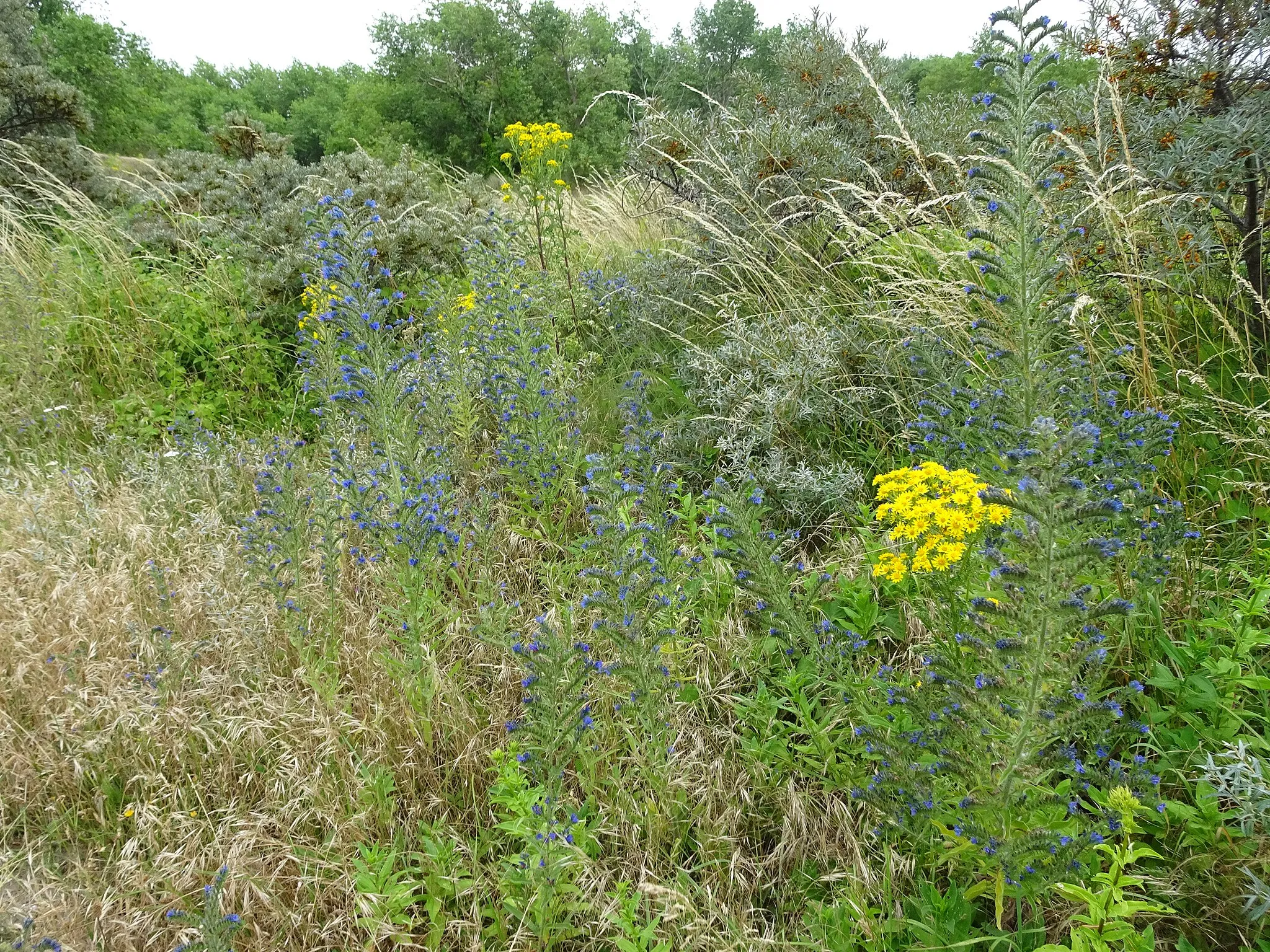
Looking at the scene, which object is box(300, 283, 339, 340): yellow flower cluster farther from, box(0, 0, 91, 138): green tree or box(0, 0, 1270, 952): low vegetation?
box(0, 0, 91, 138): green tree

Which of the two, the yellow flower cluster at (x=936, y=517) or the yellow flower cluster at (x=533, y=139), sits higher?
the yellow flower cluster at (x=533, y=139)

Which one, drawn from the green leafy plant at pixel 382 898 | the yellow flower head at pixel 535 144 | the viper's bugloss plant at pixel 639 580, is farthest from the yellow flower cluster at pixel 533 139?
the green leafy plant at pixel 382 898

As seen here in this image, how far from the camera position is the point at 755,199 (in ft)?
16.9

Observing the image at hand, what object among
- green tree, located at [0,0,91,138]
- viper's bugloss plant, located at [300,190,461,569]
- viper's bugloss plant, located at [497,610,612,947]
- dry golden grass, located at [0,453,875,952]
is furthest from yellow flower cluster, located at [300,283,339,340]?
green tree, located at [0,0,91,138]

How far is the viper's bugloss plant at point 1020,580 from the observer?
5.06 ft

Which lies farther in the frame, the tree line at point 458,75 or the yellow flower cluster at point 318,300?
the tree line at point 458,75

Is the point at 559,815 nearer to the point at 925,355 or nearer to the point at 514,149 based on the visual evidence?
the point at 925,355

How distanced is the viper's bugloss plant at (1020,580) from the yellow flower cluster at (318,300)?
232 cm

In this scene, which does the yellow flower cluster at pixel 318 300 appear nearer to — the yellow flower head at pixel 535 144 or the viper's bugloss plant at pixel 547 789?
the yellow flower head at pixel 535 144

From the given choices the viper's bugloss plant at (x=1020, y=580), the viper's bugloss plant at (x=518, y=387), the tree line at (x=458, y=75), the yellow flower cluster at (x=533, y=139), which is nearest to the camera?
the viper's bugloss plant at (x=1020, y=580)

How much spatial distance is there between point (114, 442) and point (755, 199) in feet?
14.8

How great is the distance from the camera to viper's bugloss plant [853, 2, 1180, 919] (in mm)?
1543

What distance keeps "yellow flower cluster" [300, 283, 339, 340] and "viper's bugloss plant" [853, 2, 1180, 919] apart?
7.61ft

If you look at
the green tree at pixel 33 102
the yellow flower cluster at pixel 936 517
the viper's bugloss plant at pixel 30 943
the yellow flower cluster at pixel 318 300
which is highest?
the green tree at pixel 33 102
